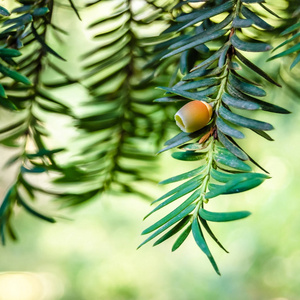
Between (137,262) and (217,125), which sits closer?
(217,125)

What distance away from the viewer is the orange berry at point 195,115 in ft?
0.64

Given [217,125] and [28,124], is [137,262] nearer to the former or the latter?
[28,124]

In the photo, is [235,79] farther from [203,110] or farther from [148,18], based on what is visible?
[148,18]

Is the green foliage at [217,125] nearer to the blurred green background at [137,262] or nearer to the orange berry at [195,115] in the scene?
the orange berry at [195,115]

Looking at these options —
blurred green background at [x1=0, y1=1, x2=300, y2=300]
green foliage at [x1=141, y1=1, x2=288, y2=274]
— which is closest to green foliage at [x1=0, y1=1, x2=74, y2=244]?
green foliage at [x1=141, y1=1, x2=288, y2=274]

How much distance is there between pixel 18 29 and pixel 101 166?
6.6 inches

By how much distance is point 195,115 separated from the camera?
196 millimetres

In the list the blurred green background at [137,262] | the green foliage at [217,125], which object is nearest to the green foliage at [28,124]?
the green foliage at [217,125]

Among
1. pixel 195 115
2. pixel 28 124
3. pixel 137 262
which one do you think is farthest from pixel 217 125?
pixel 137 262

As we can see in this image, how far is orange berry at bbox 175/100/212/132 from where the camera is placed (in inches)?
7.6

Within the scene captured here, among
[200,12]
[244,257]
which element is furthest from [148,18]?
[244,257]

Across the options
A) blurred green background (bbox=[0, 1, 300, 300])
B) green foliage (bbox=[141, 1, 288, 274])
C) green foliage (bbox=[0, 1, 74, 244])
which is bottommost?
blurred green background (bbox=[0, 1, 300, 300])

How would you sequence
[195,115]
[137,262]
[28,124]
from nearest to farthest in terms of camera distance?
[195,115] < [28,124] < [137,262]

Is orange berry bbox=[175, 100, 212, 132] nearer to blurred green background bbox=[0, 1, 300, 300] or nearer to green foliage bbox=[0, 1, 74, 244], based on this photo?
green foliage bbox=[0, 1, 74, 244]
